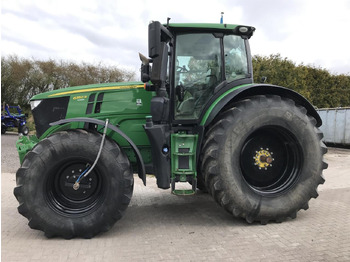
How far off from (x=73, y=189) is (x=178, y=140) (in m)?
1.38

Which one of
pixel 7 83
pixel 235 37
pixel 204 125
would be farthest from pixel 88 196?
pixel 7 83

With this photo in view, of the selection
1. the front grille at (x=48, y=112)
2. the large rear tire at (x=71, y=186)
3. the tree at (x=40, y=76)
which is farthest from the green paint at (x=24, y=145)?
the tree at (x=40, y=76)

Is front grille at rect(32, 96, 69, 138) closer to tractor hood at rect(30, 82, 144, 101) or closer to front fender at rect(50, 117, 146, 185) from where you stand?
tractor hood at rect(30, 82, 144, 101)

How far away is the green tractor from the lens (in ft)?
10.8

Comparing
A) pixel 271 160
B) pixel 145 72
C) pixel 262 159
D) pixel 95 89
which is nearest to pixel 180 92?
pixel 145 72

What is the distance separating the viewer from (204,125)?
12.0ft

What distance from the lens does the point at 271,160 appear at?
385 centimetres

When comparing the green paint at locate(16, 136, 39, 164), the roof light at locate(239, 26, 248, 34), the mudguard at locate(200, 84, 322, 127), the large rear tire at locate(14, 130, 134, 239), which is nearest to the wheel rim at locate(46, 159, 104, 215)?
the large rear tire at locate(14, 130, 134, 239)

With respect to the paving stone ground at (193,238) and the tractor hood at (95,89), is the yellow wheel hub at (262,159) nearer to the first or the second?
the paving stone ground at (193,238)

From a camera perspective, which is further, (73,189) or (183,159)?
(183,159)

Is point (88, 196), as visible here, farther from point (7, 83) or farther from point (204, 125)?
point (7, 83)

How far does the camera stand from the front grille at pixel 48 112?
3930 mm

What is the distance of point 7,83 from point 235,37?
2061 centimetres

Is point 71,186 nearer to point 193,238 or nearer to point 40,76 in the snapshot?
point 193,238
